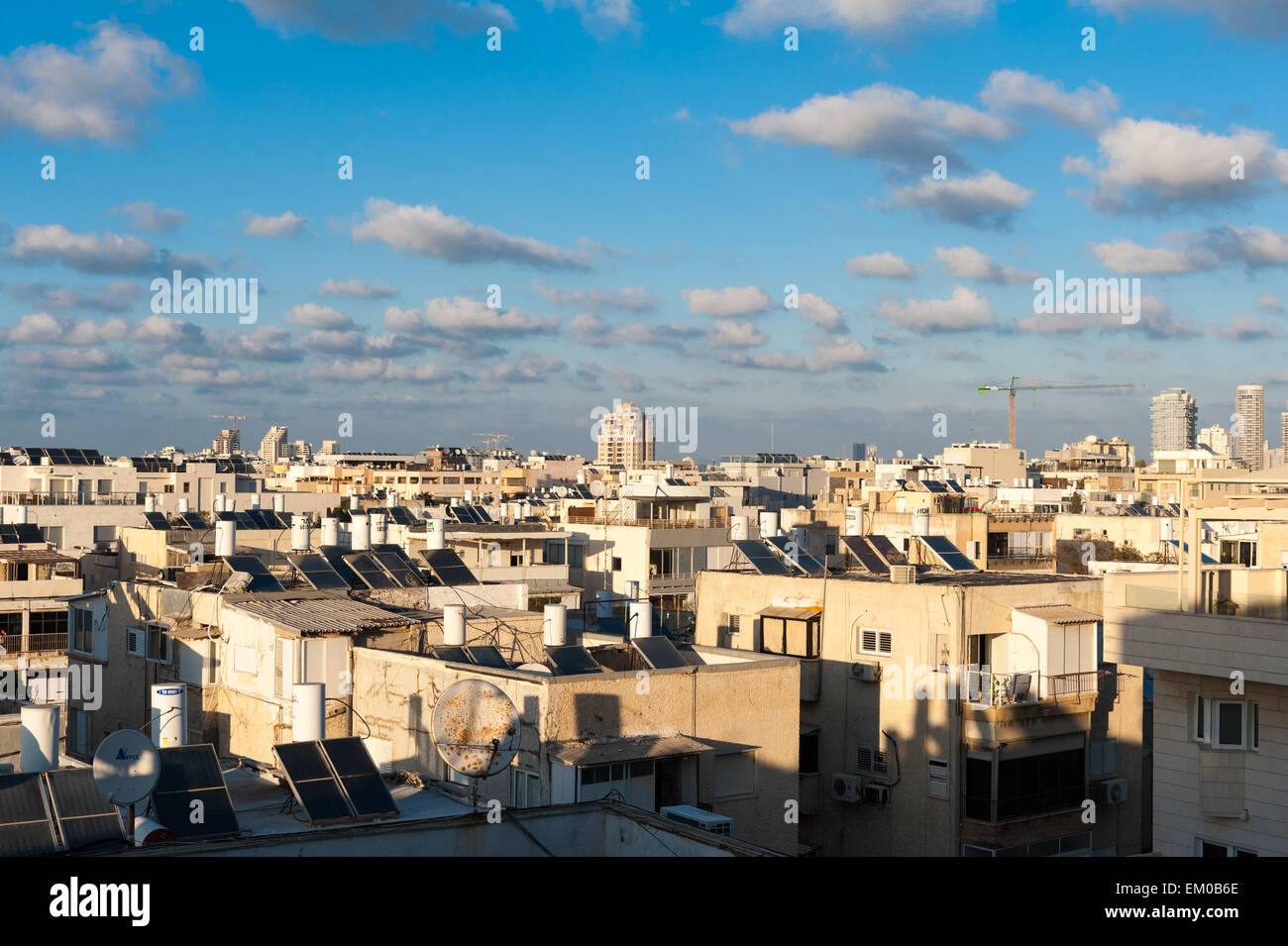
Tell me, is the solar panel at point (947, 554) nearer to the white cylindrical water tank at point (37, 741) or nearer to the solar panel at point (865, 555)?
the solar panel at point (865, 555)

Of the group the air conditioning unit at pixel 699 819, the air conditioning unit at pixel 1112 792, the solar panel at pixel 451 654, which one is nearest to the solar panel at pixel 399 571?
the solar panel at pixel 451 654

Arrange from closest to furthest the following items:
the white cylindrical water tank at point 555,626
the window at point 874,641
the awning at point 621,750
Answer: the awning at point 621,750, the white cylindrical water tank at point 555,626, the window at point 874,641

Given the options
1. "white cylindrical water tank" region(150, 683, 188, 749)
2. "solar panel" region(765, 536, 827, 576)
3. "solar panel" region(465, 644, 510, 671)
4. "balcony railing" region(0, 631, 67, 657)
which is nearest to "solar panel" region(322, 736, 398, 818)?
"white cylindrical water tank" region(150, 683, 188, 749)

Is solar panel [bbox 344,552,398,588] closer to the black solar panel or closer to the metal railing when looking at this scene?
the black solar panel

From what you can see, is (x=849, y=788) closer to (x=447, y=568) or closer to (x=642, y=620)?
(x=642, y=620)
